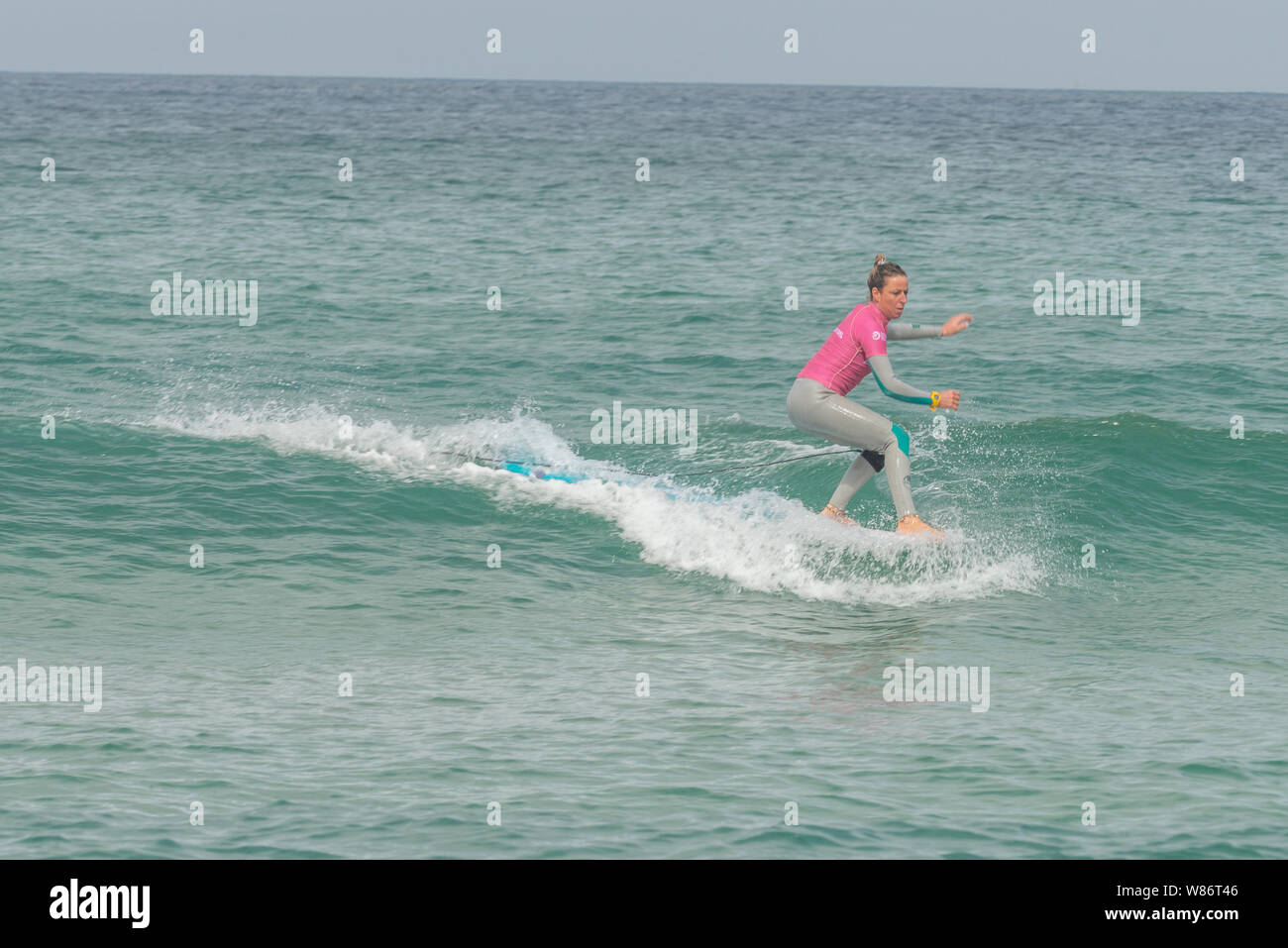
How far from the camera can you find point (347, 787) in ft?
25.3

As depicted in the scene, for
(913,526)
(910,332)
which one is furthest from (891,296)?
(913,526)

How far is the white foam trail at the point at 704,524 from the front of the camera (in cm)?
1225

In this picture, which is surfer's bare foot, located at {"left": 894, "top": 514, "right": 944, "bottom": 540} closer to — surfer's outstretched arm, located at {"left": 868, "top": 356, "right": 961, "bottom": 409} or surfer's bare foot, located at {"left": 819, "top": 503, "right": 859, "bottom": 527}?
surfer's bare foot, located at {"left": 819, "top": 503, "right": 859, "bottom": 527}

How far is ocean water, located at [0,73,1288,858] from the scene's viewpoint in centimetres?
759

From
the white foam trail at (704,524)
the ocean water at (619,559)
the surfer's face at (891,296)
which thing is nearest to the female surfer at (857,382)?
the surfer's face at (891,296)

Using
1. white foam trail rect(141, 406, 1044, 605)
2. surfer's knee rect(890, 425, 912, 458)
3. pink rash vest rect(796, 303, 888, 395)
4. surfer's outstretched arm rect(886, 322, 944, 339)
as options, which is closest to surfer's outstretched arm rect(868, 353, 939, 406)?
pink rash vest rect(796, 303, 888, 395)

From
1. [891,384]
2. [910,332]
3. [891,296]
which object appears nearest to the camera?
[891,384]

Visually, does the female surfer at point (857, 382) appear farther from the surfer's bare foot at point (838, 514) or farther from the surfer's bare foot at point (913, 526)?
the surfer's bare foot at point (838, 514)

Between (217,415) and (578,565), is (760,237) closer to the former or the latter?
(217,415)

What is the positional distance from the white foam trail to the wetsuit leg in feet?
1.78

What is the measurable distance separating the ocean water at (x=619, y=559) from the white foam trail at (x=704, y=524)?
51 mm

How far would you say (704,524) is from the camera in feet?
44.4

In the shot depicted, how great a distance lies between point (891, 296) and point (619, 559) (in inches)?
135

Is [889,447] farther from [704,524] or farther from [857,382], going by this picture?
[704,524]
